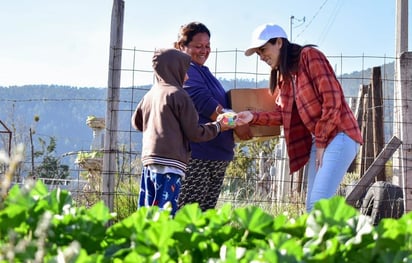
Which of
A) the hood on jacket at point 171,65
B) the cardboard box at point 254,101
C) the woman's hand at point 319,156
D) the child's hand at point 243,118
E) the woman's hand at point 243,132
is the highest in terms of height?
the hood on jacket at point 171,65

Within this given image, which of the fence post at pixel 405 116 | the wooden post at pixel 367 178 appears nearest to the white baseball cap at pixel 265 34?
the fence post at pixel 405 116

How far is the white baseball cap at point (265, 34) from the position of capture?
3955 mm

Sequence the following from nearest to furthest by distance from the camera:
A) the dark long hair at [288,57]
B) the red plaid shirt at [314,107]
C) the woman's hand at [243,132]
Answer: the red plaid shirt at [314,107] < the dark long hair at [288,57] < the woman's hand at [243,132]

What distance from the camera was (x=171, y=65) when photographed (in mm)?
4012

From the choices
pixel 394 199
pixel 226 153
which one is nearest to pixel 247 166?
pixel 394 199

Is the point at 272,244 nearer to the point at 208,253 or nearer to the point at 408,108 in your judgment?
the point at 208,253

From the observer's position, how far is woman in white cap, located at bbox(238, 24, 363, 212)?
3.88 metres

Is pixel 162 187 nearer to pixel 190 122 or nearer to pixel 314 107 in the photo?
pixel 190 122

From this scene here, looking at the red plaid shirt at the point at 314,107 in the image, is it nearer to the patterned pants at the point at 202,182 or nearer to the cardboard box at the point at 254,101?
the cardboard box at the point at 254,101

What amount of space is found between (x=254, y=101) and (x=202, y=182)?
597 millimetres

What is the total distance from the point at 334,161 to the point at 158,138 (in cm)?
93

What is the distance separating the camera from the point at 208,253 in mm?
1573

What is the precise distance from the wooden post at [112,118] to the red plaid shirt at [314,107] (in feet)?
7.69

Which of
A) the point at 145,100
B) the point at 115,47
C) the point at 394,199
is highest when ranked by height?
the point at 115,47
